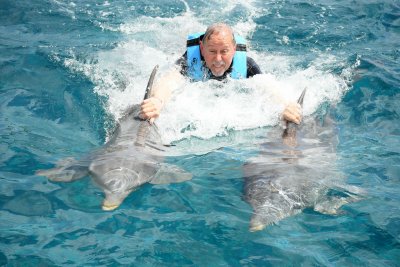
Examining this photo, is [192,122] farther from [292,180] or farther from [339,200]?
[339,200]

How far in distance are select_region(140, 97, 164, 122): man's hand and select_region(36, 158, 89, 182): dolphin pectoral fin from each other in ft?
3.87

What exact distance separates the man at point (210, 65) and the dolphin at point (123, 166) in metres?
0.43

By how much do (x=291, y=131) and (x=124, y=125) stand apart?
2163mm

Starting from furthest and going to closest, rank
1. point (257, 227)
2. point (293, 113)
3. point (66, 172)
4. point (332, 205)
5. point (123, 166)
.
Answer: point (293, 113) < point (66, 172) < point (123, 166) < point (332, 205) < point (257, 227)

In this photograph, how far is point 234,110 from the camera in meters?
7.20

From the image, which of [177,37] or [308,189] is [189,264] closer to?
[308,189]

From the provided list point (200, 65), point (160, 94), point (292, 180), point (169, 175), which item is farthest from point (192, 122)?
point (292, 180)

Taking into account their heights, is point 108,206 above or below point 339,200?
below

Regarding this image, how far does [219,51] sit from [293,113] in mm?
1479

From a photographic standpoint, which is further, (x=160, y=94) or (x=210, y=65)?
(x=210, y=65)

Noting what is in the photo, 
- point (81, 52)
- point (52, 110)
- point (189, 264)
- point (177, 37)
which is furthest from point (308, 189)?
point (177, 37)

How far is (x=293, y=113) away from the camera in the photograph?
244 inches

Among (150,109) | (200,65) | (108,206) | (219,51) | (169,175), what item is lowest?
(108,206)

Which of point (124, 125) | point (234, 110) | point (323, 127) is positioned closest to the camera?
point (124, 125)
